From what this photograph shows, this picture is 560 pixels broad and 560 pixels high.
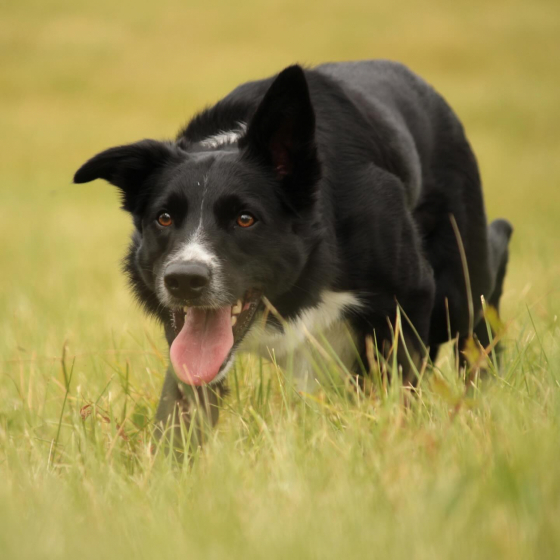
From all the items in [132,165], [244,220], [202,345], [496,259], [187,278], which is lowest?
[496,259]

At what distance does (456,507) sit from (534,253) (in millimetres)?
7743

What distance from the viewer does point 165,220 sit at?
3.32 metres

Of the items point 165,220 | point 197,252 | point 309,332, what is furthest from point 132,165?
point 309,332

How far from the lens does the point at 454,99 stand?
84.5 ft

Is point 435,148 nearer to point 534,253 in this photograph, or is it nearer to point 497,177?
point 534,253

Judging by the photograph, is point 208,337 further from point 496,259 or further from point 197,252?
point 496,259

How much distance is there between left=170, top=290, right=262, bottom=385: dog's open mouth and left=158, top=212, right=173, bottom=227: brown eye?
1.11 ft

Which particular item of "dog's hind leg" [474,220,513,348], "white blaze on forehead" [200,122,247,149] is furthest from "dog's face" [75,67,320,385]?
"dog's hind leg" [474,220,513,348]

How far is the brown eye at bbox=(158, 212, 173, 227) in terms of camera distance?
331 centimetres

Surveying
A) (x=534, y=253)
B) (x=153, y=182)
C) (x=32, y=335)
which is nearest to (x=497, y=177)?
(x=534, y=253)

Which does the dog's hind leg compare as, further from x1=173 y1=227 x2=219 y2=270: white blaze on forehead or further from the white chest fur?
x1=173 y1=227 x2=219 y2=270: white blaze on forehead

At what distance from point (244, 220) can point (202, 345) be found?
20.0 inches

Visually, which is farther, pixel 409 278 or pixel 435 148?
pixel 435 148

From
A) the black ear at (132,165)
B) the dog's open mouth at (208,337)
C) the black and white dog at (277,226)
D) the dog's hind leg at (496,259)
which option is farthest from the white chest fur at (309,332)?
the dog's hind leg at (496,259)
